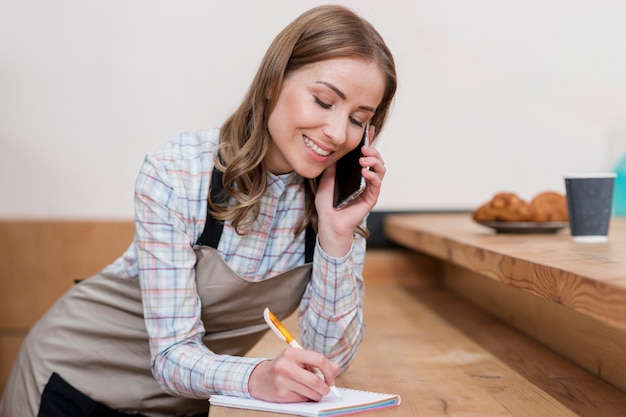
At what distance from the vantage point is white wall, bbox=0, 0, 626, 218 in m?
2.62

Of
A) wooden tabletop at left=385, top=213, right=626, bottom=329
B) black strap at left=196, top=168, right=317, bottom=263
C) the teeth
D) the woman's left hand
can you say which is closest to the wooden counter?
wooden tabletop at left=385, top=213, right=626, bottom=329

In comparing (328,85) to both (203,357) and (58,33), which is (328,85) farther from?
(58,33)

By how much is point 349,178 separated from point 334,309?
23 cm

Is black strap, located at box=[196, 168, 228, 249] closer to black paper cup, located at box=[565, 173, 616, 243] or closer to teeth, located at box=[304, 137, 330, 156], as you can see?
teeth, located at box=[304, 137, 330, 156]

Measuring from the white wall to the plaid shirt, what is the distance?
125 cm

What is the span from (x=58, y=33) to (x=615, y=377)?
2.05m

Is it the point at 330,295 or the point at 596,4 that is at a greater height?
the point at 596,4

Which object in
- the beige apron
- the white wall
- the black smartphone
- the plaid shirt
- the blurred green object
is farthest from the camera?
the white wall

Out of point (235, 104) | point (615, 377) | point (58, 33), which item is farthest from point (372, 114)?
point (58, 33)

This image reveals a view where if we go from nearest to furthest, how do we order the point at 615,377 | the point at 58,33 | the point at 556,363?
the point at 615,377 → the point at 556,363 → the point at 58,33

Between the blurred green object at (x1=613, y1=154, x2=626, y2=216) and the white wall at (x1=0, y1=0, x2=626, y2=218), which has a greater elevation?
the white wall at (x1=0, y1=0, x2=626, y2=218)

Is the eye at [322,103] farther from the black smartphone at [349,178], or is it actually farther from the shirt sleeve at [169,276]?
the shirt sleeve at [169,276]

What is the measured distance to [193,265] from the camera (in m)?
1.30

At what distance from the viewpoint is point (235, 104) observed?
2666mm
